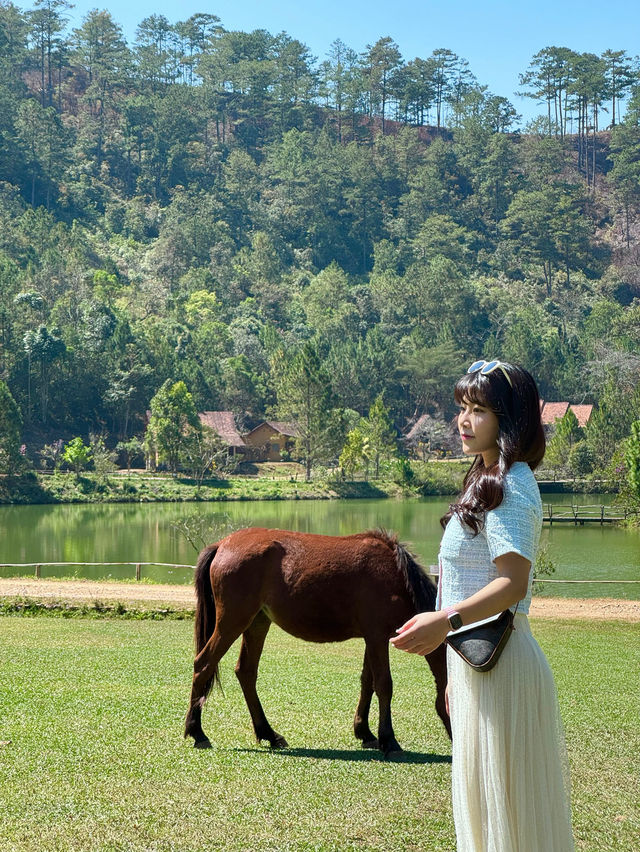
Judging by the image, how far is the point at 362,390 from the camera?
78.6m

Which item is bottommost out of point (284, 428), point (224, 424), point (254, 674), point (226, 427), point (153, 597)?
point (153, 597)

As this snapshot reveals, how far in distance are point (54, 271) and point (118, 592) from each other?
7724 cm

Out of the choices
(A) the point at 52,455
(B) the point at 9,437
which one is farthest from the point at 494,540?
(A) the point at 52,455

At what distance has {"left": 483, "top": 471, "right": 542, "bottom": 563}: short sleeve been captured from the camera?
2.85m

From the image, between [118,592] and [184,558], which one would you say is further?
[184,558]

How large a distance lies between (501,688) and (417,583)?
2.94 metres

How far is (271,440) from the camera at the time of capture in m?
68.3

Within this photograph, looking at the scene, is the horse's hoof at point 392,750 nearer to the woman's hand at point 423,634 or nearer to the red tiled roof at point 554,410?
the woman's hand at point 423,634

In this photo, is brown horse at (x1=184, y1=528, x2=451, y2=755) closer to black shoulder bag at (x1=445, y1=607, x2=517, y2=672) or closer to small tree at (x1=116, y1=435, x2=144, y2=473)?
black shoulder bag at (x1=445, y1=607, x2=517, y2=672)

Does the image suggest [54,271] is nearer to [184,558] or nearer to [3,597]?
[184,558]

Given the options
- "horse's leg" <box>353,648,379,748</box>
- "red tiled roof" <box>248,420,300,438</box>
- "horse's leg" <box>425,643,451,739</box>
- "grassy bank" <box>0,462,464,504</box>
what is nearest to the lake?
"grassy bank" <box>0,462,464,504</box>

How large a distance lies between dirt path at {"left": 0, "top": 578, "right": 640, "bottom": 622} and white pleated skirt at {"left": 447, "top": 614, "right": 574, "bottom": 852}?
40.2ft

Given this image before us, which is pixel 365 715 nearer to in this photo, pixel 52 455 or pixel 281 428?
pixel 52 455

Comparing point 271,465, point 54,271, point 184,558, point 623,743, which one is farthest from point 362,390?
point 623,743
